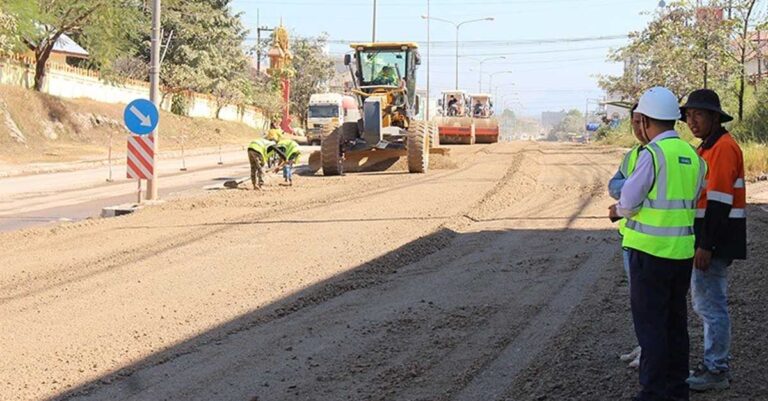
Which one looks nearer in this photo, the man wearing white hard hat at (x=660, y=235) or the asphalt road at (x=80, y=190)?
the man wearing white hard hat at (x=660, y=235)

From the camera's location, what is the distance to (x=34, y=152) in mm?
35062

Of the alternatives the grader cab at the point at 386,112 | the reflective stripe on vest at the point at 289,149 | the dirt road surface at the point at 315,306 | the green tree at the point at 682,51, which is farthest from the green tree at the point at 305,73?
the dirt road surface at the point at 315,306

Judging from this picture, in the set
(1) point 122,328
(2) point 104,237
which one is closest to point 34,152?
(2) point 104,237

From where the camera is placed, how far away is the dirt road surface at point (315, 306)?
5.75 metres

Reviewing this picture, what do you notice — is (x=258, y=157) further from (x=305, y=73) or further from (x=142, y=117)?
(x=305, y=73)

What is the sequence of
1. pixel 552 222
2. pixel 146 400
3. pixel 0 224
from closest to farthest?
pixel 146 400 → pixel 552 222 → pixel 0 224

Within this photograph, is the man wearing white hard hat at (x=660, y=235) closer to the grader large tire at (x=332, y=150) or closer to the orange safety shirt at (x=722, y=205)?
the orange safety shirt at (x=722, y=205)

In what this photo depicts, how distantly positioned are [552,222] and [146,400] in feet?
29.3

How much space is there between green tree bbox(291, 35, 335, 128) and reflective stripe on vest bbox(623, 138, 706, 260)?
7613cm

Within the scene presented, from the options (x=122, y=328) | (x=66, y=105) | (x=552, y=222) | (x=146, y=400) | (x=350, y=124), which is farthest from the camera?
(x=66, y=105)

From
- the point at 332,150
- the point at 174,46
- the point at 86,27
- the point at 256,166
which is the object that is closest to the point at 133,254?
the point at 256,166

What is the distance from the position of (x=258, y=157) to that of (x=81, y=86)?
29.9 m

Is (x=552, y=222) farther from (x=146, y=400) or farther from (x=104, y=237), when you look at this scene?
(x=146, y=400)

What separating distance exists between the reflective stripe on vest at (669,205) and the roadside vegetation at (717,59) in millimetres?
18785
